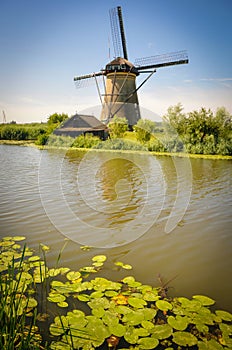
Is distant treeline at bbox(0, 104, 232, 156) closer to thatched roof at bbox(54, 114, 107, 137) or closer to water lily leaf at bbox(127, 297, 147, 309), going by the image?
thatched roof at bbox(54, 114, 107, 137)

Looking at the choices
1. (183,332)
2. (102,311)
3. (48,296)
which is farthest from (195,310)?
(48,296)

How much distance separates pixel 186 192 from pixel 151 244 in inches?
140

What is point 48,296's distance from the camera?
2705 millimetres

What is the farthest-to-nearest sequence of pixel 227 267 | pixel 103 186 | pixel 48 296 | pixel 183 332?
pixel 103 186, pixel 227 267, pixel 48 296, pixel 183 332

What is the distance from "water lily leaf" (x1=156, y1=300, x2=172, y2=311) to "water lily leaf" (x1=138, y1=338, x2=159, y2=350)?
0.45m

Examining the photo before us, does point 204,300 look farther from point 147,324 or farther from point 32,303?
point 32,303

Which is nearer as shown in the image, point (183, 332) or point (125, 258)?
point (183, 332)

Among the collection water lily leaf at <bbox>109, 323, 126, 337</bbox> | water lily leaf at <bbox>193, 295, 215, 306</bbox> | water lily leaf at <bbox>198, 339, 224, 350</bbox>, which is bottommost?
water lily leaf at <bbox>198, 339, 224, 350</bbox>

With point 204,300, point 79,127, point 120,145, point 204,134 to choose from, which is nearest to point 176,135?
point 204,134

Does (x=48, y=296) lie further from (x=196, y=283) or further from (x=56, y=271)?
(x=196, y=283)

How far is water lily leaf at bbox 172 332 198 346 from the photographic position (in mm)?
2137

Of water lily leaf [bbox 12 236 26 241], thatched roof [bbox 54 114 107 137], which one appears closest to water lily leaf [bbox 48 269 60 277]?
water lily leaf [bbox 12 236 26 241]

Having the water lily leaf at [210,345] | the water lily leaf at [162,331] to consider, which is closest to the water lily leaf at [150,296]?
the water lily leaf at [162,331]

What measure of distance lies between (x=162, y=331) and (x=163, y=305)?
0.38 meters
